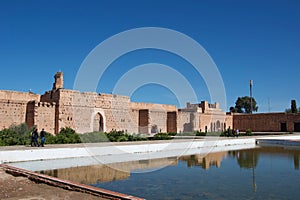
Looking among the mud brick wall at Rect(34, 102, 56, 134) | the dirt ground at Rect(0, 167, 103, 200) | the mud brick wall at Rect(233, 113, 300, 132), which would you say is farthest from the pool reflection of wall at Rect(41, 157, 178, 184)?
the mud brick wall at Rect(233, 113, 300, 132)

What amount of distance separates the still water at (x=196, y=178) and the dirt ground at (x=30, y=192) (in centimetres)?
134

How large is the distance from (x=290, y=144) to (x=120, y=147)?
41.3ft

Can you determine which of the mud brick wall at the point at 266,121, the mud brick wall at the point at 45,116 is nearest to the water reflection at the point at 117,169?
the mud brick wall at the point at 45,116

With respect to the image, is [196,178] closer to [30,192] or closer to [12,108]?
[30,192]

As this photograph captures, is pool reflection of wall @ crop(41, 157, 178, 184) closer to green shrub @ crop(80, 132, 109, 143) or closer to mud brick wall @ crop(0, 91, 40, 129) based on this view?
green shrub @ crop(80, 132, 109, 143)

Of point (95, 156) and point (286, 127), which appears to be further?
point (286, 127)

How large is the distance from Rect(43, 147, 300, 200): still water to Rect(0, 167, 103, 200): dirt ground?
52.8 inches

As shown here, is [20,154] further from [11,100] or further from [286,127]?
[286,127]

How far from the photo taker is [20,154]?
11086 mm

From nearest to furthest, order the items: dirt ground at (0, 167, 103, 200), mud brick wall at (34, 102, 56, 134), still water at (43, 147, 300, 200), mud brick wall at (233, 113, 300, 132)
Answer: dirt ground at (0, 167, 103, 200) < still water at (43, 147, 300, 200) < mud brick wall at (34, 102, 56, 134) < mud brick wall at (233, 113, 300, 132)

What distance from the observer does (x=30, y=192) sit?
620 cm

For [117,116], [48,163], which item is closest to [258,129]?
[117,116]

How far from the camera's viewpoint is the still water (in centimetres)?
676

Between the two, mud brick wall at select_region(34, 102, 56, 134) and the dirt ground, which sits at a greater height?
mud brick wall at select_region(34, 102, 56, 134)
